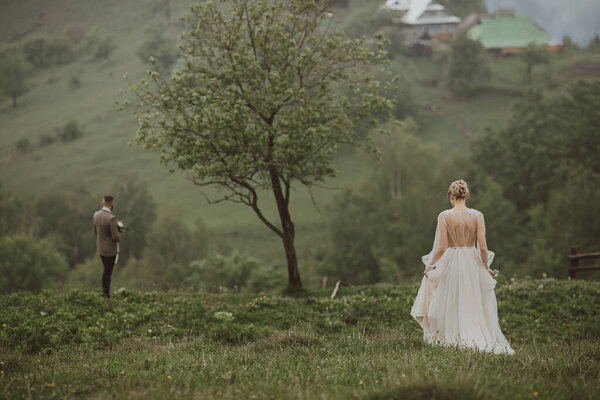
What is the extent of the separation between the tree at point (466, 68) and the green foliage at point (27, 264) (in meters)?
76.8

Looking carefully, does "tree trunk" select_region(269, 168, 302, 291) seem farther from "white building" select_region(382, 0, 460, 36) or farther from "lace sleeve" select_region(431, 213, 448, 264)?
"white building" select_region(382, 0, 460, 36)

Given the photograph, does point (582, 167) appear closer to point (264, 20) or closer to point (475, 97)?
point (264, 20)

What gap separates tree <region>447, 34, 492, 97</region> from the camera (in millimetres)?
101500

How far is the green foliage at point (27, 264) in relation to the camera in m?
59.7

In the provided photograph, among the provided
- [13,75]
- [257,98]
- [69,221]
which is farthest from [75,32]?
[257,98]

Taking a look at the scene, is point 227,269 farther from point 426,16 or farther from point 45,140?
point 426,16

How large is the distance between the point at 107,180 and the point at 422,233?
57.5 metres

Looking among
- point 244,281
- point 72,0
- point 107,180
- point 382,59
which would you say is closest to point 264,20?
point 382,59

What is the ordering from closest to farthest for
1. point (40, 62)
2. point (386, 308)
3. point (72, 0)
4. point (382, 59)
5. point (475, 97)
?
point (386, 308)
point (382, 59)
point (475, 97)
point (40, 62)
point (72, 0)

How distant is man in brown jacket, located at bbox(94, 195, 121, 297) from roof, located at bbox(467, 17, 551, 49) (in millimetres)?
123724

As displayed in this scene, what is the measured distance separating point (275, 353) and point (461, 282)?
3789mm

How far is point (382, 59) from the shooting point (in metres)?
17.6

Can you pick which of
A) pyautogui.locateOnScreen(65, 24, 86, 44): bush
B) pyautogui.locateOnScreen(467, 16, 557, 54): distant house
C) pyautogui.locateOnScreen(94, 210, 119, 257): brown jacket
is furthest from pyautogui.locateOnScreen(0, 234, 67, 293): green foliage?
pyautogui.locateOnScreen(65, 24, 86, 44): bush

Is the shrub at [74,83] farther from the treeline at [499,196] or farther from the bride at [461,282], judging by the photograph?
the bride at [461,282]
